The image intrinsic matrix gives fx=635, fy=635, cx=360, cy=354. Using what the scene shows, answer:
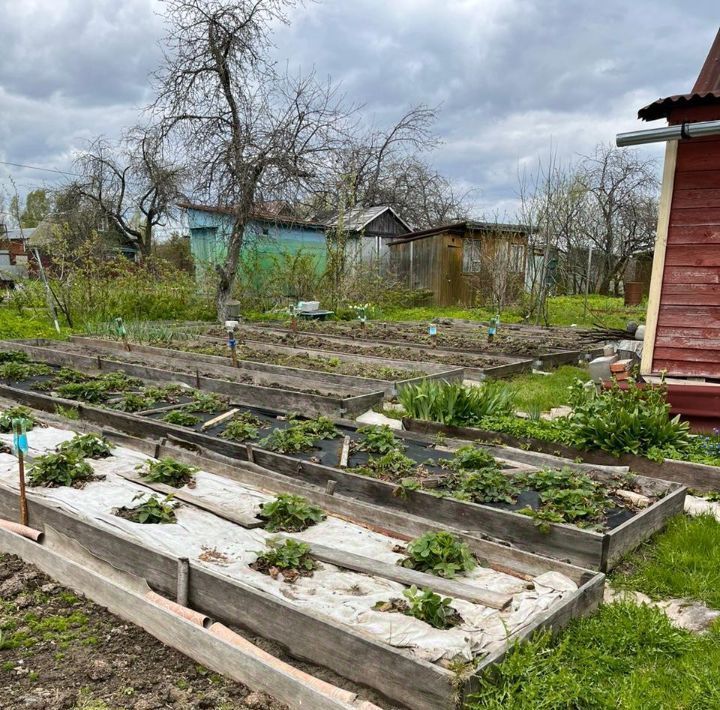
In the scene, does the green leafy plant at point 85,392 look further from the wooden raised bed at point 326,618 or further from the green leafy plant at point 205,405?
the wooden raised bed at point 326,618

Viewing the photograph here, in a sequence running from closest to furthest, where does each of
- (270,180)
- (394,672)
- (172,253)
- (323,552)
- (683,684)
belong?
(394,672) < (683,684) < (323,552) < (270,180) < (172,253)

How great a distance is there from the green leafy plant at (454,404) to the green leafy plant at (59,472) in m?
2.89

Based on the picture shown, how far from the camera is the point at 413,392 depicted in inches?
241

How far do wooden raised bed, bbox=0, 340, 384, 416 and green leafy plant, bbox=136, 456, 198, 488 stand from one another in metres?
2.39

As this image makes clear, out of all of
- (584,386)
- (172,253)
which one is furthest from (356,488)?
(172,253)

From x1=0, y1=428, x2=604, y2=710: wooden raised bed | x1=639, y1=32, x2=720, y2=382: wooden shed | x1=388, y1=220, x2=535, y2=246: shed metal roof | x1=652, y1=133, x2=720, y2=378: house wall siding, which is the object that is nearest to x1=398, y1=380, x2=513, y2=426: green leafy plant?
x1=639, y1=32, x2=720, y2=382: wooden shed

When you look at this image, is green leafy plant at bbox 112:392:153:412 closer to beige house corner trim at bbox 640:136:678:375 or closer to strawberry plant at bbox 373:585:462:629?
strawberry plant at bbox 373:585:462:629

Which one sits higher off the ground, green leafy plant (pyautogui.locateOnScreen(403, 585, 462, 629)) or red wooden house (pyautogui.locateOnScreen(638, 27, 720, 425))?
red wooden house (pyautogui.locateOnScreen(638, 27, 720, 425))

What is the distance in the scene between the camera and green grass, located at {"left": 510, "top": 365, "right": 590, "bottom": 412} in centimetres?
690

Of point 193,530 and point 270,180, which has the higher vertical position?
point 270,180

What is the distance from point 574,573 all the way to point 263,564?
150 cm

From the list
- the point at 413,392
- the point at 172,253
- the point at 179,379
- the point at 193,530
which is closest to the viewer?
the point at 193,530

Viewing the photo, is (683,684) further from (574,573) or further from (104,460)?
(104,460)

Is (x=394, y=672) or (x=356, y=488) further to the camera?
(x=356, y=488)
